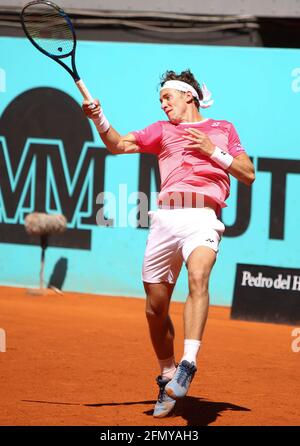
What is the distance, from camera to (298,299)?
1110cm

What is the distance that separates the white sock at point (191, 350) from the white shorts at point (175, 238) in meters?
0.54

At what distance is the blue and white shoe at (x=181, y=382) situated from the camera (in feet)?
17.6

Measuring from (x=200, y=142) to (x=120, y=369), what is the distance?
8.56 feet

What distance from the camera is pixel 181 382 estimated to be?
538 cm

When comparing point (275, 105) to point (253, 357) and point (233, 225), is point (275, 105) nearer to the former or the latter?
point (233, 225)

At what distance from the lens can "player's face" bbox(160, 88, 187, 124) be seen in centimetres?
630

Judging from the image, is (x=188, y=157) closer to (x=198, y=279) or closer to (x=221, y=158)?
(x=221, y=158)

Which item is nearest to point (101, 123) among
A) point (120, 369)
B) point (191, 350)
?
point (191, 350)

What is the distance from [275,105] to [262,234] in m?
1.56

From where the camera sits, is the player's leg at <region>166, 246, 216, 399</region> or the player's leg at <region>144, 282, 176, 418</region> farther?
the player's leg at <region>144, 282, 176, 418</region>

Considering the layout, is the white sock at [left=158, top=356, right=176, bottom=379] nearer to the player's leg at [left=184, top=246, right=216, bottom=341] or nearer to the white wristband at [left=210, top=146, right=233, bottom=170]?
the player's leg at [left=184, top=246, right=216, bottom=341]

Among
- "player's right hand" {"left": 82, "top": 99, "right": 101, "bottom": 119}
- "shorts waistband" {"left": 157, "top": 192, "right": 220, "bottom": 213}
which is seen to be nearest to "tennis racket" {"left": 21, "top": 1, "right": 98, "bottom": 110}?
"player's right hand" {"left": 82, "top": 99, "right": 101, "bottom": 119}

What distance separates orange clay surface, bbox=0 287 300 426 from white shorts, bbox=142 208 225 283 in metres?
0.90
